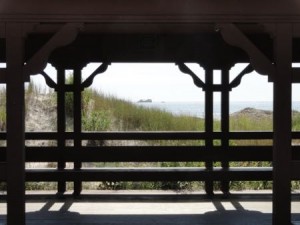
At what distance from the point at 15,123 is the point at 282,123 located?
8.58ft

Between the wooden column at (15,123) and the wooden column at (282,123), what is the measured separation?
2490 mm

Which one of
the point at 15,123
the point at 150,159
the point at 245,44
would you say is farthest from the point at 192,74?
the point at 15,123

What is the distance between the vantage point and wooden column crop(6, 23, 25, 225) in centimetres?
457

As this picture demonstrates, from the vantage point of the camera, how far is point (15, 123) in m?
4.62

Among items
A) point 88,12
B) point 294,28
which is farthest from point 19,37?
point 294,28

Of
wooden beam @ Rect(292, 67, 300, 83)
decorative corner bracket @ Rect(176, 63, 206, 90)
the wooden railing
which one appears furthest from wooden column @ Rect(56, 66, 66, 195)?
wooden beam @ Rect(292, 67, 300, 83)

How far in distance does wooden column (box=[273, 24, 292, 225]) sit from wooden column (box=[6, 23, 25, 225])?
249 cm

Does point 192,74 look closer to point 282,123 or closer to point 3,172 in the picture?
point 282,123

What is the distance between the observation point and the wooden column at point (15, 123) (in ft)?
15.0

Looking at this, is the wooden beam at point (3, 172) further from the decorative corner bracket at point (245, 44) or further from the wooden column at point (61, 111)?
the wooden column at point (61, 111)

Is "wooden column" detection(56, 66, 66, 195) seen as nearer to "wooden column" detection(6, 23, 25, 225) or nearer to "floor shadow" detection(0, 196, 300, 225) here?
"floor shadow" detection(0, 196, 300, 225)

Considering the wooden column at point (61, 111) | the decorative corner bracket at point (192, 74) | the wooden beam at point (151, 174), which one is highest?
the decorative corner bracket at point (192, 74)

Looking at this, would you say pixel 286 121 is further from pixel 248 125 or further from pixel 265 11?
pixel 248 125

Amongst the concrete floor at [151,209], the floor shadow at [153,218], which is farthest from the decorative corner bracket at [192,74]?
the floor shadow at [153,218]
